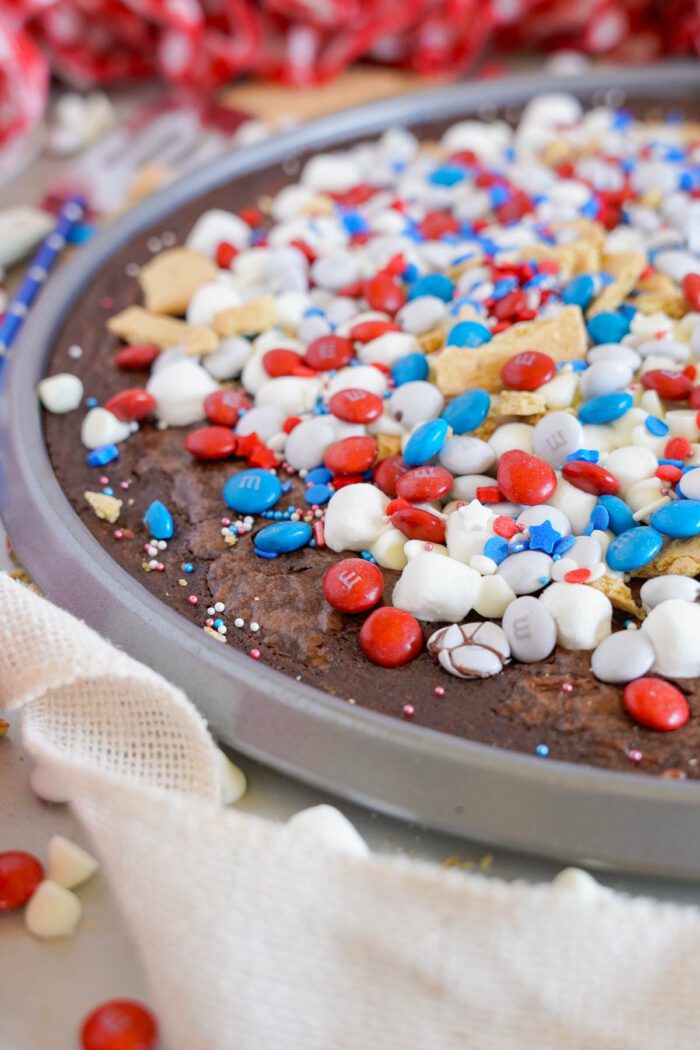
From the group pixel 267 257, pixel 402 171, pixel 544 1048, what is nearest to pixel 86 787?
pixel 544 1048

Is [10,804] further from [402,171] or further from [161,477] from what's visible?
[402,171]

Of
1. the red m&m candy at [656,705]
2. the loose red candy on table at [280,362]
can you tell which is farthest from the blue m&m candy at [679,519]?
the loose red candy on table at [280,362]

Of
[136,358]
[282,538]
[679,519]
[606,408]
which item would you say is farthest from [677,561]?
[136,358]

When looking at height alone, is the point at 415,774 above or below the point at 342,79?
below

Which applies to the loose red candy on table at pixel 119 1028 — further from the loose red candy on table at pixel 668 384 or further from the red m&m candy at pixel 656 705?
the loose red candy on table at pixel 668 384

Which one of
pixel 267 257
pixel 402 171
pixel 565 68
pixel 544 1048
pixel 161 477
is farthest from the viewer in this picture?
pixel 565 68
